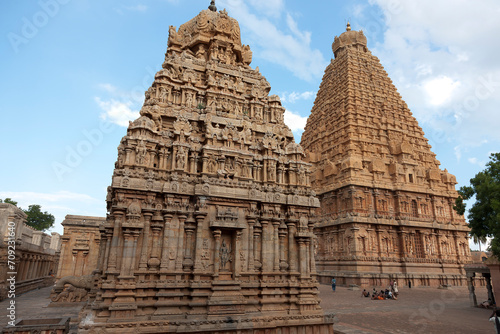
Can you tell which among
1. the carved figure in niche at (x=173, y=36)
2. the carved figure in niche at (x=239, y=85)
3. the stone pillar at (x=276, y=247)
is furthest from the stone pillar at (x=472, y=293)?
the carved figure in niche at (x=173, y=36)

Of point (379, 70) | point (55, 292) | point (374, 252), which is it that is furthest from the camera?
point (379, 70)

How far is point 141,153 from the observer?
1368 centimetres

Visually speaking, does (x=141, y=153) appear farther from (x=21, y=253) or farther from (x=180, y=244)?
(x=21, y=253)

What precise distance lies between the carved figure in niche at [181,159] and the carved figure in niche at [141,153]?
1441 millimetres

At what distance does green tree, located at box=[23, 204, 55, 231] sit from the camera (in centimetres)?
6812

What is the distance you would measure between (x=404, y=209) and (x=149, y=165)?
36.1 metres

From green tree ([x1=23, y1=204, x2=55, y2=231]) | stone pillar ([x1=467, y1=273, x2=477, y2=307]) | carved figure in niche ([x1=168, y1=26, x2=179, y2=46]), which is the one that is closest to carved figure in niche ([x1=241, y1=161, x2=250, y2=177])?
carved figure in niche ([x1=168, y1=26, x2=179, y2=46])

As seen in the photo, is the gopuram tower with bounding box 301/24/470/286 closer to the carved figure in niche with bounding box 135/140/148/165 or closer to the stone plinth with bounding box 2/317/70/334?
the carved figure in niche with bounding box 135/140/148/165

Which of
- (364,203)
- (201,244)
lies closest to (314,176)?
(364,203)

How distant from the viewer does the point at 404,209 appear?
1559 inches

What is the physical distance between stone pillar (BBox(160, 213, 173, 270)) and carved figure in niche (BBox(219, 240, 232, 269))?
7.75 ft

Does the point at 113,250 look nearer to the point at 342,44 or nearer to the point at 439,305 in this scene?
the point at 439,305

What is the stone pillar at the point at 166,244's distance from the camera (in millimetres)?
12812

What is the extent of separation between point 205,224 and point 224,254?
5.33 ft
